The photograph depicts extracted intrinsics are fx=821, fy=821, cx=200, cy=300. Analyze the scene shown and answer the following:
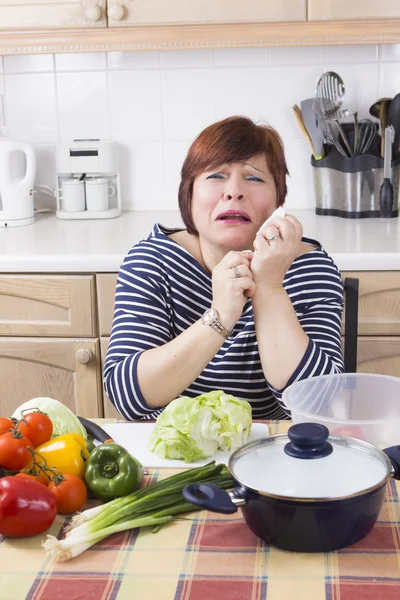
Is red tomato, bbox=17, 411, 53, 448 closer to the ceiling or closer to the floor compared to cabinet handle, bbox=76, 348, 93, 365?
closer to the ceiling

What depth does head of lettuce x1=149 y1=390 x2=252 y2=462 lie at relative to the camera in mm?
1179

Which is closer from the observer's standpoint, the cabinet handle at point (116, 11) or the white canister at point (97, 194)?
the cabinet handle at point (116, 11)

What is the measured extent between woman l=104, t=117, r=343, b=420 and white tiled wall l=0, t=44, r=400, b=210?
1.11m

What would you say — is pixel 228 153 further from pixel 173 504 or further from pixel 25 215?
pixel 25 215

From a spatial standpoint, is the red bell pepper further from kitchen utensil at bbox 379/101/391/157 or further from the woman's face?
kitchen utensil at bbox 379/101/391/157

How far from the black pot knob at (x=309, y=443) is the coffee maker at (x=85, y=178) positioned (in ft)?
6.46

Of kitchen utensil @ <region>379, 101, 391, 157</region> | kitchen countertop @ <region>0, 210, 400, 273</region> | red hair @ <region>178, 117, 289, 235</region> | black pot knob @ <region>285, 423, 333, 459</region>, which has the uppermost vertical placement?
kitchen utensil @ <region>379, 101, 391, 157</region>

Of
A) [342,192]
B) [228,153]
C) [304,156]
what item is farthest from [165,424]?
[304,156]

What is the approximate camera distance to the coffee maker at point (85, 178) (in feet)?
9.11

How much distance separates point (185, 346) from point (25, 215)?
143cm

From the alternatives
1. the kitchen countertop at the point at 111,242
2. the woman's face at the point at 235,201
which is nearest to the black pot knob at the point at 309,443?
the woman's face at the point at 235,201

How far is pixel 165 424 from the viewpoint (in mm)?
1208

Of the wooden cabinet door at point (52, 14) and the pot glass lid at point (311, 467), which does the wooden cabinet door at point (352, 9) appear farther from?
the pot glass lid at point (311, 467)

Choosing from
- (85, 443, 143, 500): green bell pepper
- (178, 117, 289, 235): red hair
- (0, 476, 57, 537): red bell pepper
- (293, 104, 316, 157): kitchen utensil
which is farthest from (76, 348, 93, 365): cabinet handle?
(0, 476, 57, 537): red bell pepper
